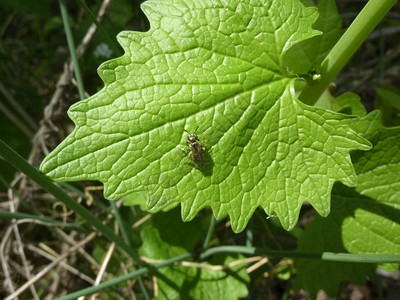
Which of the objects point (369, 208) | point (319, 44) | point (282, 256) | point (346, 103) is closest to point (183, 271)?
point (282, 256)

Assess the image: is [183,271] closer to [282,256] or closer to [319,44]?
[282,256]

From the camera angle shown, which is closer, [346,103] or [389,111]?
[346,103]

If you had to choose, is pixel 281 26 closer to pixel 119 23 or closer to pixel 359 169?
pixel 359 169

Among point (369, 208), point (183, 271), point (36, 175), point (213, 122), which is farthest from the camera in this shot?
point (183, 271)

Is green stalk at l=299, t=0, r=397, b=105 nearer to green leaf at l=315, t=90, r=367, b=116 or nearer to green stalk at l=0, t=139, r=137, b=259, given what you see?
green leaf at l=315, t=90, r=367, b=116

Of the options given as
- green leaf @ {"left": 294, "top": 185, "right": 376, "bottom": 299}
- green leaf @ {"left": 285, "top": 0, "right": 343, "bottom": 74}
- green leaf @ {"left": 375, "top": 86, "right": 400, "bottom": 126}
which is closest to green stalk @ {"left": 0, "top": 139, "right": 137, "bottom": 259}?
green leaf @ {"left": 294, "top": 185, "right": 376, "bottom": 299}

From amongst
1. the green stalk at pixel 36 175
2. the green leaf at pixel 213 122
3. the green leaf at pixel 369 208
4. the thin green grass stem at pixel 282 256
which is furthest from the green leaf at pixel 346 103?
the green stalk at pixel 36 175
